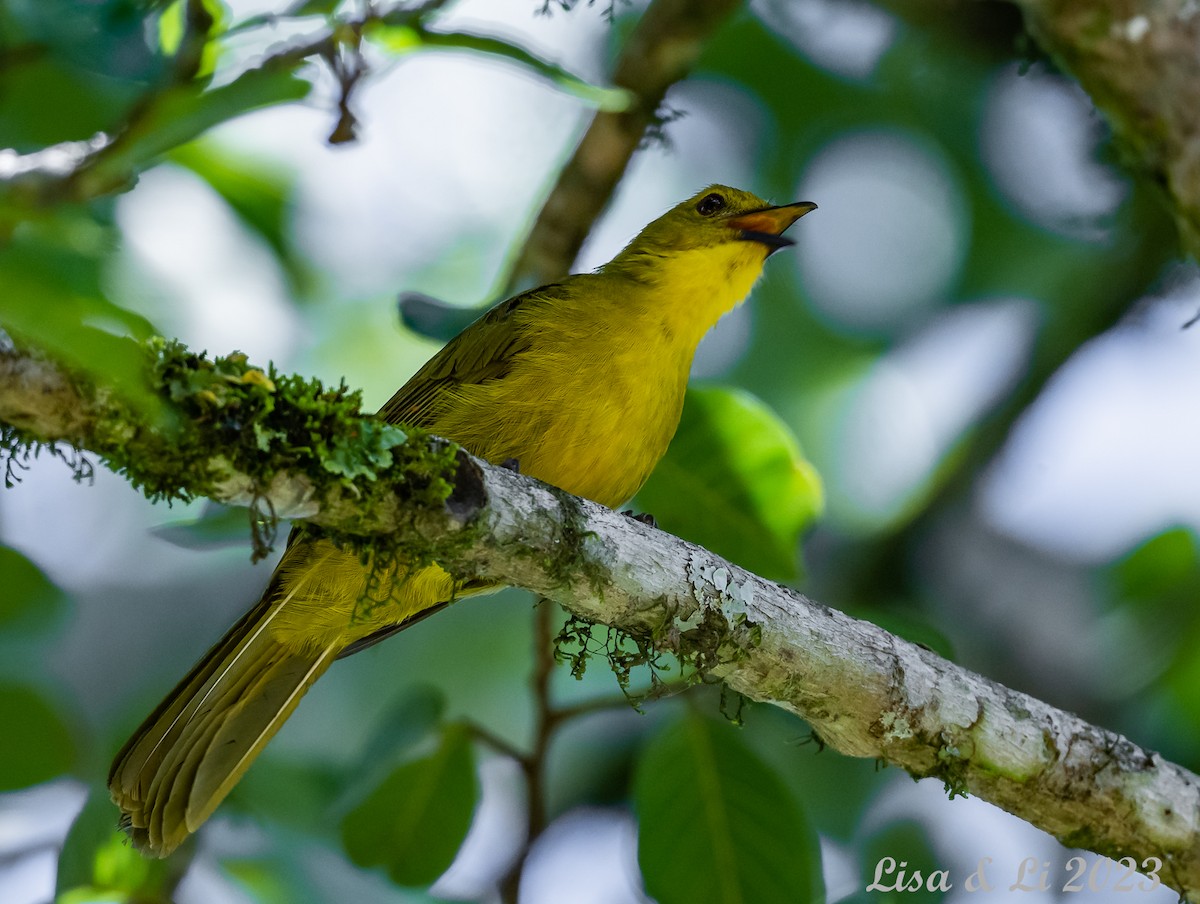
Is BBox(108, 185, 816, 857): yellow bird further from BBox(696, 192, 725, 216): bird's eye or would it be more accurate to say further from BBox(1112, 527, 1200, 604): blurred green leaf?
BBox(1112, 527, 1200, 604): blurred green leaf

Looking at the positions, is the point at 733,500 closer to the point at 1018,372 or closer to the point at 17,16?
the point at 17,16

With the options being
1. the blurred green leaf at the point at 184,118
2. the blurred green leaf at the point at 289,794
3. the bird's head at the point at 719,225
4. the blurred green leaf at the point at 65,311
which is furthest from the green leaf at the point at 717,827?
the blurred green leaf at the point at 65,311

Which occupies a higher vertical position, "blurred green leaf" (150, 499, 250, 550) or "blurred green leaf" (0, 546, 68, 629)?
"blurred green leaf" (150, 499, 250, 550)

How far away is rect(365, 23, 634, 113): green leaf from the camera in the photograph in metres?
2.72

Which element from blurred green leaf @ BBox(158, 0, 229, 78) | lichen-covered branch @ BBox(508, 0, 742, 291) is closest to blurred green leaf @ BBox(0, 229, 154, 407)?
blurred green leaf @ BBox(158, 0, 229, 78)

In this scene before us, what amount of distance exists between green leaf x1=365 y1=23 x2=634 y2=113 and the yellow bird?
3.64ft

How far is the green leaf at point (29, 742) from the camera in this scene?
12.8 feet

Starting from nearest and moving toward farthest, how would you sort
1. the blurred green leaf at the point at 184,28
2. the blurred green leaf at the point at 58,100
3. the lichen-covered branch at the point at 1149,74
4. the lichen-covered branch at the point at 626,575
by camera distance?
the lichen-covered branch at the point at 626,575 → the blurred green leaf at the point at 58,100 → the blurred green leaf at the point at 184,28 → the lichen-covered branch at the point at 1149,74

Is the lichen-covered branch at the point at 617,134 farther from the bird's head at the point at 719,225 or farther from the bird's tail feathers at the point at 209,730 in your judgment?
the bird's tail feathers at the point at 209,730

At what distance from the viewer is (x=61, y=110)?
269 cm

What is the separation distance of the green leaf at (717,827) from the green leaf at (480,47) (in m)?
2.17

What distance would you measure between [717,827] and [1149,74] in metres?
2.66

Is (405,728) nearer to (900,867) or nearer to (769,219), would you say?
(900,867)

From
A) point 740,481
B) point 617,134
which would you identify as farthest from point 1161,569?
point 617,134
